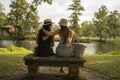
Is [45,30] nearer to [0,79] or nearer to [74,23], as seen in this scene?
[0,79]

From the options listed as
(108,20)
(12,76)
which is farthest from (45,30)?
(108,20)

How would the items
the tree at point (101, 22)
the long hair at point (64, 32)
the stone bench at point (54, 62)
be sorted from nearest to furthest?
1. the stone bench at point (54, 62)
2. the long hair at point (64, 32)
3. the tree at point (101, 22)

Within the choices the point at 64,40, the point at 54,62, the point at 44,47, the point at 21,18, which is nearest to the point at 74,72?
the point at 54,62

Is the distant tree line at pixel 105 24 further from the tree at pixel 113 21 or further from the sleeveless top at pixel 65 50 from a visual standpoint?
the sleeveless top at pixel 65 50

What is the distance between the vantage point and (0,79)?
8688 mm

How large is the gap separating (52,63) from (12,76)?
183cm

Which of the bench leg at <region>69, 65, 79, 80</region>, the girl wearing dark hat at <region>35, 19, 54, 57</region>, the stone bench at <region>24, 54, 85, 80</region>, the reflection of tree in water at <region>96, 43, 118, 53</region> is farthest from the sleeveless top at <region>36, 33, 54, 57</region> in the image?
the reflection of tree in water at <region>96, 43, 118, 53</region>

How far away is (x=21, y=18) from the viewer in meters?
81.2

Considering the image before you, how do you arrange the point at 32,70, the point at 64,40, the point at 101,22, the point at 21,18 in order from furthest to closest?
1. the point at 101,22
2. the point at 21,18
3. the point at 64,40
4. the point at 32,70

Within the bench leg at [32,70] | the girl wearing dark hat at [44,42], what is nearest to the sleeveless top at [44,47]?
the girl wearing dark hat at [44,42]

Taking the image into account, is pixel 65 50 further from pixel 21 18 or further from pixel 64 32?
pixel 21 18

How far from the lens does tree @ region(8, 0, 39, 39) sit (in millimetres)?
79625

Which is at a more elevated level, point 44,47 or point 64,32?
point 64,32

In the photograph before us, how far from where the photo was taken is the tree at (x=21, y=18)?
79625 mm
